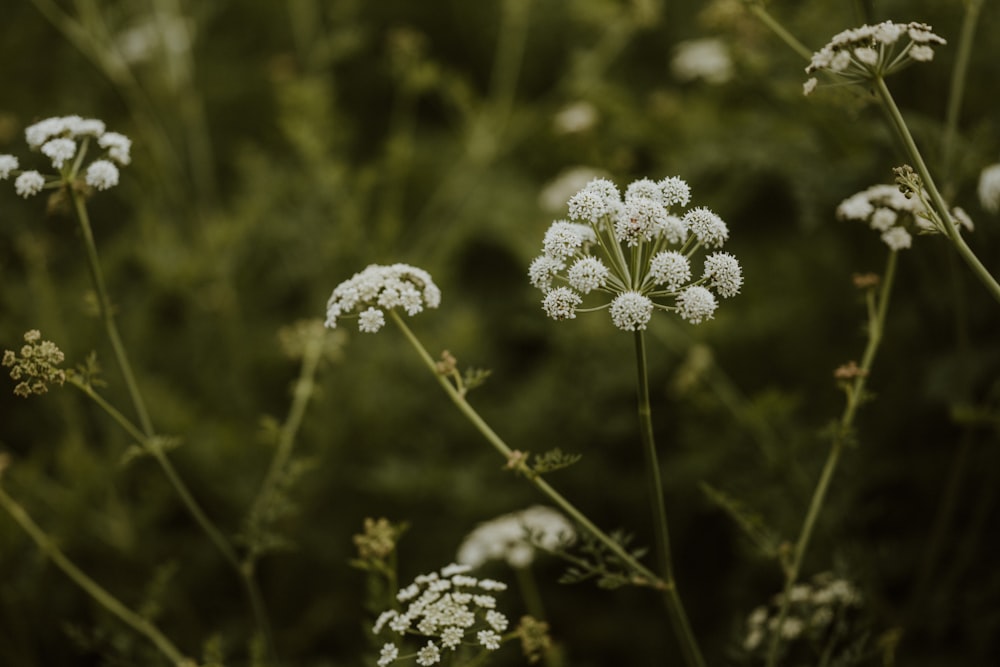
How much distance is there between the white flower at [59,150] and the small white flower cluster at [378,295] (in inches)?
33.1

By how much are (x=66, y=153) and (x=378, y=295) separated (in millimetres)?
957

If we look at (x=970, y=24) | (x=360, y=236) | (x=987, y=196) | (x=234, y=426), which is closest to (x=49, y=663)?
(x=234, y=426)

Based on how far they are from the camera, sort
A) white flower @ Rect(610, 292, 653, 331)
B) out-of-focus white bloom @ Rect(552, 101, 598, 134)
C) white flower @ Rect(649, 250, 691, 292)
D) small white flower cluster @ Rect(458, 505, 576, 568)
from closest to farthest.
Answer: white flower @ Rect(610, 292, 653, 331)
white flower @ Rect(649, 250, 691, 292)
small white flower cluster @ Rect(458, 505, 576, 568)
out-of-focus white bloom @ Rect(552, 101, 598, 134)

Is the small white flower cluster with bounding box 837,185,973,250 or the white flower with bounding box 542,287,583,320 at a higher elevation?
the small white flower cluster with bounding box 837,185,973,250

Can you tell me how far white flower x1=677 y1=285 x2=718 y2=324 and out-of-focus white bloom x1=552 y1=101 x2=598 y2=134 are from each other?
2.43m

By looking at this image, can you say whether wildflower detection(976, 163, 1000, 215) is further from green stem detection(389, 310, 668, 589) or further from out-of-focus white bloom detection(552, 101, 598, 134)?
out-of-focus white bloom detection(552, 101, 598, 134)

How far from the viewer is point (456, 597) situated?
2.09 metres

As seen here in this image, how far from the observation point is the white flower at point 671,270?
6.62ft

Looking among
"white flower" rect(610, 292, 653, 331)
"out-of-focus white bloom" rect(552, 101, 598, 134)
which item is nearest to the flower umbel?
"white flower" rect(610, 292, 653, 331)

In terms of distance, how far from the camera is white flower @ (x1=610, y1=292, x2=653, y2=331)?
1915mm

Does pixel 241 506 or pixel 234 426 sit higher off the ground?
pixel 234 426

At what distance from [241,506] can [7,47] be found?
4.14 metres

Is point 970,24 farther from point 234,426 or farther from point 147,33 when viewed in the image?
point 147,33

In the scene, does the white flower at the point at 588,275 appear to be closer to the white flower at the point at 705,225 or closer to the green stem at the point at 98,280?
the white flower at the point at 705,225
